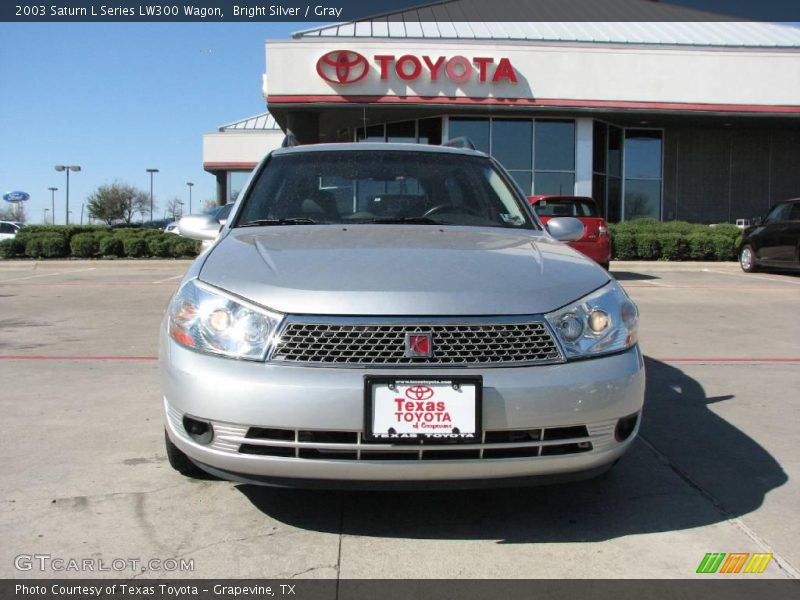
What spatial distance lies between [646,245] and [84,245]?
572 inches

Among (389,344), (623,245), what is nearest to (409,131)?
(623,245)

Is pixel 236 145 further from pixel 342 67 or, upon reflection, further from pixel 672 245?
pixel 672 245

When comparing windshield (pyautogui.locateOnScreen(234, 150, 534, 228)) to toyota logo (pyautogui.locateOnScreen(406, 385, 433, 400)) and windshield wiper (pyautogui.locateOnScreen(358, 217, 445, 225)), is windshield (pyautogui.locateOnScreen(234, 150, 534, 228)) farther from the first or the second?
toyota logo (pyautogui.locateOnScreen(406, 385, 433, 400))

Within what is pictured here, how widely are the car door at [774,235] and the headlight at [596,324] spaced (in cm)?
1374

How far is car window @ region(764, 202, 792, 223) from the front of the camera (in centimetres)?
1500

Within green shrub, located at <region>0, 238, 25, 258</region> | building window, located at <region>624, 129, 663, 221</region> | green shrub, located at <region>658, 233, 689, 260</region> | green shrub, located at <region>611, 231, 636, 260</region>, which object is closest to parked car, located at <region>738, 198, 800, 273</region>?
green shrub, located at <region>658, 233, 689, 260</region>

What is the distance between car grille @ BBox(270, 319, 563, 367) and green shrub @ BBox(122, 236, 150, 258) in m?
18.3

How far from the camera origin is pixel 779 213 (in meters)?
15.2

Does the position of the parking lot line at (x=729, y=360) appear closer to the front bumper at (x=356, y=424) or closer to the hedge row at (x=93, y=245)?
the front bumper at (x=356, y=424)

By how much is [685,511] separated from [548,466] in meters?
0.93

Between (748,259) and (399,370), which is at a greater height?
(748,259)

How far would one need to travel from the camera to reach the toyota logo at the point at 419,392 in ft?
8.38
